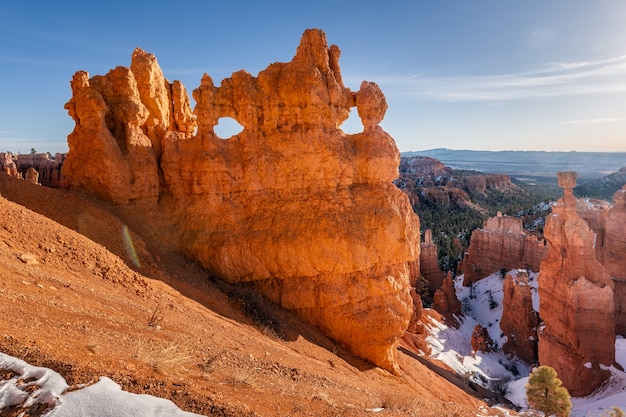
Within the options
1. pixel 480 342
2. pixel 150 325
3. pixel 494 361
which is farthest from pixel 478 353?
pixel 150 325

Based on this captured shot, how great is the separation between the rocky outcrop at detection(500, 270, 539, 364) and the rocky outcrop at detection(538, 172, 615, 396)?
4.34 meters

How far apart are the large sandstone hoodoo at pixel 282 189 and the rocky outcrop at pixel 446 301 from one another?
21764 millimetres

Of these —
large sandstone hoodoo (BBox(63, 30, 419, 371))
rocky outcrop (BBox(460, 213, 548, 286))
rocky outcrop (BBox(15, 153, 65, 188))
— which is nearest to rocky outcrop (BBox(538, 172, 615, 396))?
large sandstone hoodoo (BBox(63, 30, 419, 371))

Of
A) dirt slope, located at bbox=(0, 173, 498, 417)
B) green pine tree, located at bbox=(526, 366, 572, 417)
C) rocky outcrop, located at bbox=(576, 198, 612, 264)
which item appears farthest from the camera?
rocky outcrop, located at bbox=(576, 198, 612, 264)

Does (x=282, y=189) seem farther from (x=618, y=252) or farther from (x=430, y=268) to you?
(x=430, y=268)

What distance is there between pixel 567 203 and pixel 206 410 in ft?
82.2

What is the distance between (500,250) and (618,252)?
14532mm

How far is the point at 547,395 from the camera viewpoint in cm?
1474

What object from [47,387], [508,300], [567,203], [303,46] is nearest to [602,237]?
[508,300]

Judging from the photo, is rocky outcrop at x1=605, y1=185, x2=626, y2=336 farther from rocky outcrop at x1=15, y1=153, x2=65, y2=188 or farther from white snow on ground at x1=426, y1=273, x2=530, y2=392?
rocky outcrop at x1=15, y1=153, x2=65, y2=188

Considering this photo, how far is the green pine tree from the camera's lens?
47.5 feet

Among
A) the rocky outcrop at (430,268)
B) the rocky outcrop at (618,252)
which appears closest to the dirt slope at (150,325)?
the rocky outcrop at (618,252)

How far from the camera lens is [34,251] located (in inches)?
313

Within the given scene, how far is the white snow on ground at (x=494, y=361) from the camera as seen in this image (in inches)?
770
